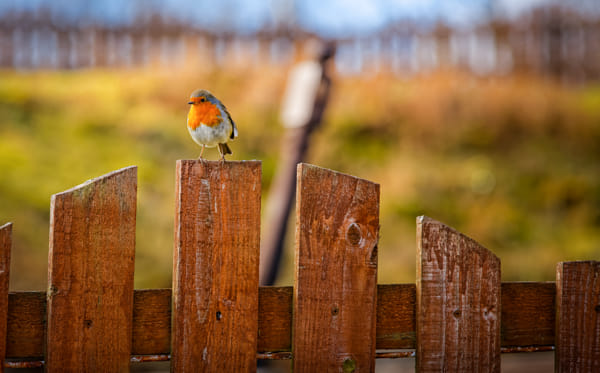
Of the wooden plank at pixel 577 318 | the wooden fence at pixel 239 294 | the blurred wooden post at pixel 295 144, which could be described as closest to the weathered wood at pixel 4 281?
the wooden fence at pixel 239 294

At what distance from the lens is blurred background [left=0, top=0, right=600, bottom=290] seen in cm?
650

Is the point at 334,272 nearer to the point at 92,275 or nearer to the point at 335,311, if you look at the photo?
the point at 335,311

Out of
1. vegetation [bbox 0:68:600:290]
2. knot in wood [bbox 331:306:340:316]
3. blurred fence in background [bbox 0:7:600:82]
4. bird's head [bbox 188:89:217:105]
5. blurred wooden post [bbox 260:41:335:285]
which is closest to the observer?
knot in wood [bbox 331:306:340:316]

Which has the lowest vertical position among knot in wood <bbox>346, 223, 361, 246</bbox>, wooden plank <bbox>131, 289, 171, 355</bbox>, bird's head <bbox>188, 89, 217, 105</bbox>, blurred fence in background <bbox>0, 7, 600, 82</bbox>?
wooden plank <bbox>131, 289, 171, 355</bbox>

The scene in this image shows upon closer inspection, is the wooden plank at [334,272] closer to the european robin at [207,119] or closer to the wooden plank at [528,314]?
the wooden plank at [528,314]

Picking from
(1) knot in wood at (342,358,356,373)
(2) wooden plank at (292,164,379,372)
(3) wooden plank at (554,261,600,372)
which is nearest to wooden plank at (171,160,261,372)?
(2) wooden plank at (292,164,379,372)

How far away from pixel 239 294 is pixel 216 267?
87 millimetres

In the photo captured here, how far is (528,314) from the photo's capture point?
1.61 metres

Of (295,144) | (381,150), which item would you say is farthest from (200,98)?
(381,150)

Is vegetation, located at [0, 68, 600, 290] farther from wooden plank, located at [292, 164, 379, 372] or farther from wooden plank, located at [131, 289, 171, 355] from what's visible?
wooden plank, located at [292, 164, 379, 372]

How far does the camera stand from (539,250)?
257 inches

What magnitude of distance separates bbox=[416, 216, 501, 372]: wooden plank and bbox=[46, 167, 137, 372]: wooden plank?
28.8 inches

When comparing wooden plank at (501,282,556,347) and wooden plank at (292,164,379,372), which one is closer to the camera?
wooden plank at (292,164,379,372)

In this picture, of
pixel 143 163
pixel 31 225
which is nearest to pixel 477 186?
pixel 143 163
